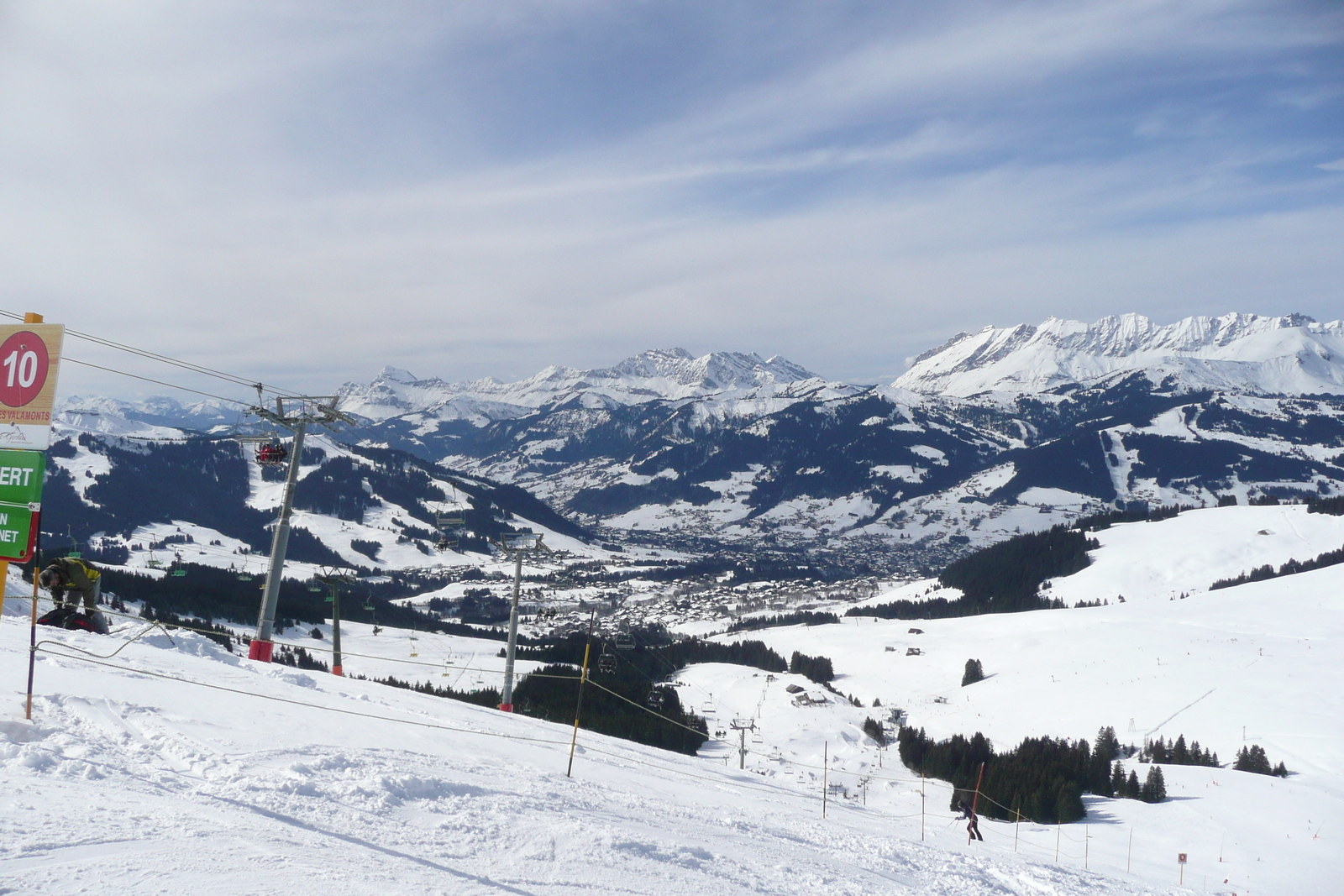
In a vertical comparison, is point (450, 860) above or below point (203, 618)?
above

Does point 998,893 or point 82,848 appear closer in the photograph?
point 82,848

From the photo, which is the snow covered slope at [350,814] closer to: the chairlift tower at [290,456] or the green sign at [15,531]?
the green sign at [15,531]

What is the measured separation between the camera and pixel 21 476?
12.1 meters

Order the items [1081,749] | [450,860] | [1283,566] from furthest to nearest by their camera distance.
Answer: [1283,566] < [1081,749] < [450,860]

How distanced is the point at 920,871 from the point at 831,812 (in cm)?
810

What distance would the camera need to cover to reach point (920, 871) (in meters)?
16.5

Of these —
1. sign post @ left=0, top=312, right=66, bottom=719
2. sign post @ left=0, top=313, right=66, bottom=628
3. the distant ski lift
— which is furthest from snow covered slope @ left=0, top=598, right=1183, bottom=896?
the distant ski lift

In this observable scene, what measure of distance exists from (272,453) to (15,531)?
19.3m

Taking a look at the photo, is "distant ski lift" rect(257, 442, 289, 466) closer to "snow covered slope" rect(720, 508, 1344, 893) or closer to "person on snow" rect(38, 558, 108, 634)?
"person on snow" rect(38, 558, 108, 634)

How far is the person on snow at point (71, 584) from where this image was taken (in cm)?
1905

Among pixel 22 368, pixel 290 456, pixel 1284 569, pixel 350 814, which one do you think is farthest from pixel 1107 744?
pixel 1284 569

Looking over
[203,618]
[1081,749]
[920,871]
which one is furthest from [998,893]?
[203,618]

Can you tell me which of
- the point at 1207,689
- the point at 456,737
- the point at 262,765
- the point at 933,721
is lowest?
the point at 933,721

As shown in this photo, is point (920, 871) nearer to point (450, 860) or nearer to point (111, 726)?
point (450, 860)
